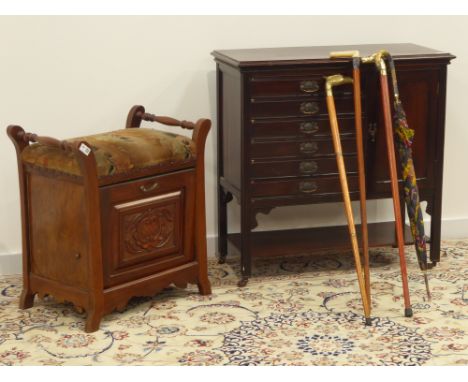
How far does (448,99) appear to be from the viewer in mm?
4773

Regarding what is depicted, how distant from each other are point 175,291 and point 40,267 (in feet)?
2.04

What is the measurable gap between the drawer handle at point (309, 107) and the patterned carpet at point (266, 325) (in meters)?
0.78

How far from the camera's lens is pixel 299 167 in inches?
164

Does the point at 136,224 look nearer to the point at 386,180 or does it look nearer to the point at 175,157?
the point at 175,157

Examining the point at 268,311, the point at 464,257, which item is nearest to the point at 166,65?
the point at 268,311

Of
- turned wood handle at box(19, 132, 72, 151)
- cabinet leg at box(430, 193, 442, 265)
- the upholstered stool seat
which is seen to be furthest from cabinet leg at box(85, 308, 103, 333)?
cabinet leg at box(430, 193, 442, 265)

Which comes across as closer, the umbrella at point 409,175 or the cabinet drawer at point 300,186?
the umbrella at point 409,175

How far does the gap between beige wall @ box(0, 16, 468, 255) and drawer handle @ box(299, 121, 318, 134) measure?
58 centimetres

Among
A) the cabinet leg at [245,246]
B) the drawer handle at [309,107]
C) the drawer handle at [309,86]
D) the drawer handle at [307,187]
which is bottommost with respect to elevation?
the cabinet leg at [245,246]

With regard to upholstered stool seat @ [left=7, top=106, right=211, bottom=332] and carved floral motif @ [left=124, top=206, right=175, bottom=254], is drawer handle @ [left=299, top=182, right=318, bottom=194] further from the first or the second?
carved floral motif @ [left=124, top=206, right=175, bottom=254]

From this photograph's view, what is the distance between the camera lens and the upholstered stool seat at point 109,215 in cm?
365

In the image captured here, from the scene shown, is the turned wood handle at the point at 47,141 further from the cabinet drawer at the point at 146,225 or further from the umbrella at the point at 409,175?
the umbrella at the point at 409,175

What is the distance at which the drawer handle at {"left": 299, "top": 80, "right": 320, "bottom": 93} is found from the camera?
13.4ft

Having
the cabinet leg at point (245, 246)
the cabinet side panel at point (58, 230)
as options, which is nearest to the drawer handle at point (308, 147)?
the cabinet leg at point (245, 246)
